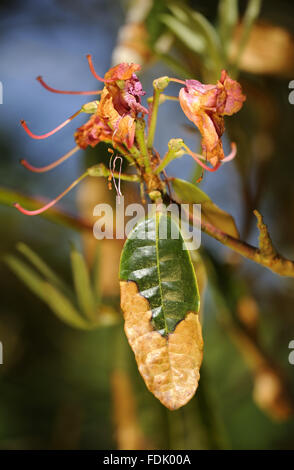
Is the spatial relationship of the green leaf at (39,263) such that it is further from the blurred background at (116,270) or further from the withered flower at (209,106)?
the withered flower at (209,106)

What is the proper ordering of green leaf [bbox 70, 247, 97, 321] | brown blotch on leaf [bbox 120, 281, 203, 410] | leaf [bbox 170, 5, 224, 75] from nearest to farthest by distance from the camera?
brown blotch on leaf [bbox 120, 281, 203, 410] < green leaf [bbox 70, 247, 97, 321] < leaf [bbox 170, 5, 224, 75]

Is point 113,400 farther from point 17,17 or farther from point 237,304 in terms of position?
point 17,17

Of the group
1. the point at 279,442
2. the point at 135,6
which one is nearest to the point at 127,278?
the point at 135,6

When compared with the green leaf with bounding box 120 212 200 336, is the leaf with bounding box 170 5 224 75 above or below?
above

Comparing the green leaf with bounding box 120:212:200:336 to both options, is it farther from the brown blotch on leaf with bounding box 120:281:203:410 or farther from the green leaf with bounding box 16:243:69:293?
the green leaf with bounding box 16:243:69:293

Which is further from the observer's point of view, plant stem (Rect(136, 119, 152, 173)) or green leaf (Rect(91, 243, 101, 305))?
green leaf (Rect(91, 243, 101, 305))

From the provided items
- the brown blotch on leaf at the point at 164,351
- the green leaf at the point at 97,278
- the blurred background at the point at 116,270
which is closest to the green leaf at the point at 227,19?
the blurred background at the point at 116,270

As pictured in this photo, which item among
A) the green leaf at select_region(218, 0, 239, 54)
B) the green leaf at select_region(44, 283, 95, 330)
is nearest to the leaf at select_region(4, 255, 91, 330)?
the green leaf at select_region(44, 283, 95, 330)

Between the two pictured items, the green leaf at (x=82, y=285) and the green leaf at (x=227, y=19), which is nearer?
the green leaf at (x=82, y=285)
